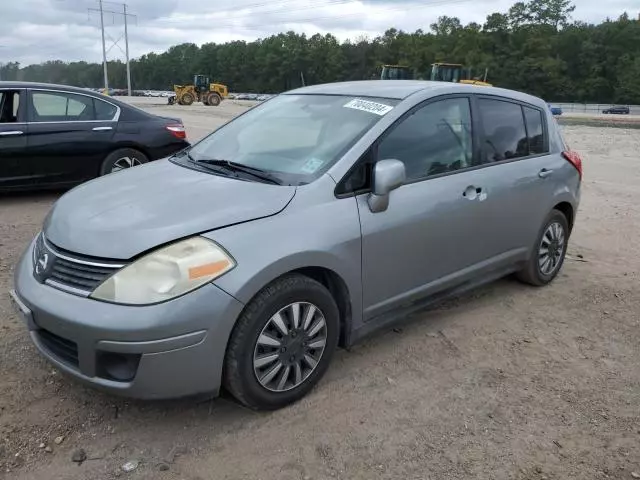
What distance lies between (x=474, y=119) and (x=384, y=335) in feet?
5.24

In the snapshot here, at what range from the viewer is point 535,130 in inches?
188

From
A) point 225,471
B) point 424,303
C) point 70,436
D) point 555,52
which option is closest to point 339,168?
point 424,303

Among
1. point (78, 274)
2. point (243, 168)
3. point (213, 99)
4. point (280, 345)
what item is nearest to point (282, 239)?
point (280, 345)

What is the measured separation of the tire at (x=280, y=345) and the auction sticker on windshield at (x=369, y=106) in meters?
1.18

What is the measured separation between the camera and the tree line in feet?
280

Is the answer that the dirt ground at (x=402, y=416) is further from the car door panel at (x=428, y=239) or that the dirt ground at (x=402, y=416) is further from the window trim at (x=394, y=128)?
the window trim at (x=394, y=128)

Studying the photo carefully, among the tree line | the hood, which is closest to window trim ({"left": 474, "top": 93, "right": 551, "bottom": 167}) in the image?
the hood

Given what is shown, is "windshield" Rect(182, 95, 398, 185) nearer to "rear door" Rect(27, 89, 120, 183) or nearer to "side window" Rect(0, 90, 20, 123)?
"rear door" Rect(27, 89, 120, 183)

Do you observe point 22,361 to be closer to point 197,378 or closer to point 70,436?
point 70,436

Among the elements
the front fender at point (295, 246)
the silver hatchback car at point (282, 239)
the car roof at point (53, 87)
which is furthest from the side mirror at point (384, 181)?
the car roof at point (53, 87)

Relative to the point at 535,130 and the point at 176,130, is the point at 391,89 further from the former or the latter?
the point at 176,130

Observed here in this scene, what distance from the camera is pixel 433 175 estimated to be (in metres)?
3.77

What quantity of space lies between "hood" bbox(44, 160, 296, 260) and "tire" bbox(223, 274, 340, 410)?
42 centimetres

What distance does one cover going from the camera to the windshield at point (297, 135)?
3418 mm
